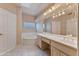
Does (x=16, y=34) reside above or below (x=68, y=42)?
above

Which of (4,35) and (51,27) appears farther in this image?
(51,27)

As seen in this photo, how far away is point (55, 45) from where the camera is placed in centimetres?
163

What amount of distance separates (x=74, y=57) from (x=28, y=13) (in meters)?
0.86

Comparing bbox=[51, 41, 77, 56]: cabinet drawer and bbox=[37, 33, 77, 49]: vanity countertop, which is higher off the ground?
bbox=[37, 33, 77, 49]: vanity countertop

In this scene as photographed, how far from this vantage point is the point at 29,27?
5.43ft

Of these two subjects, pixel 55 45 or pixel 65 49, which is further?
pixel 55 45

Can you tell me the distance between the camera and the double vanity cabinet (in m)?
1.41

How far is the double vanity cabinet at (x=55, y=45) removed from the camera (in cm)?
141

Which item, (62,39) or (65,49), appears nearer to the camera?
(65,49)

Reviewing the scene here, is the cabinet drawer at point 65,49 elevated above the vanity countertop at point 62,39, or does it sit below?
below

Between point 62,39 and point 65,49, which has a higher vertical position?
point 62,39

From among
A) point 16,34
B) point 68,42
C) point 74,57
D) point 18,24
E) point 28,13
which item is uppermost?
point 28,13

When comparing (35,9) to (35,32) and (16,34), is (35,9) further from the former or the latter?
(16,34)

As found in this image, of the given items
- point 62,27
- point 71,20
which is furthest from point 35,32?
point 71,20
